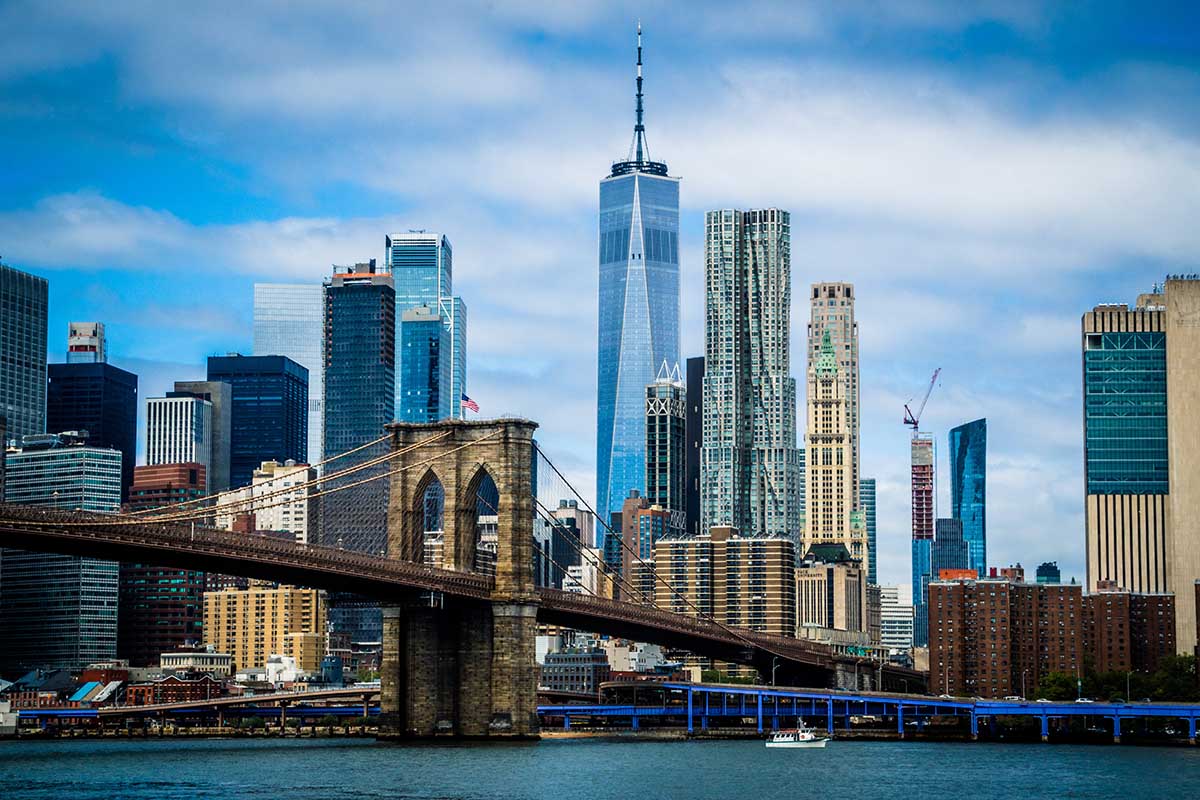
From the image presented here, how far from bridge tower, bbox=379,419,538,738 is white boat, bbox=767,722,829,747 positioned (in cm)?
2090

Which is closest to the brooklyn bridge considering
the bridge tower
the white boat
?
the bridge tower

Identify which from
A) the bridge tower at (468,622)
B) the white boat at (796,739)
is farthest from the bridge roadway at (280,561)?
the white boat at (796,739)

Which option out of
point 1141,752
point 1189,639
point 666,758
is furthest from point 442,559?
point 1189,639

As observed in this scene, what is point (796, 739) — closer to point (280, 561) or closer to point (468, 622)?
point (468, 622)

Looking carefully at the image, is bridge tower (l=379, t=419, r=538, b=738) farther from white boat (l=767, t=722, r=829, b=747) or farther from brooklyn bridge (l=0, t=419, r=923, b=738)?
white boat (l=767, t=722, r=829, b=747)

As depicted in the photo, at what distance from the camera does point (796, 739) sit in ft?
376

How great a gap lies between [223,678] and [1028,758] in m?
101

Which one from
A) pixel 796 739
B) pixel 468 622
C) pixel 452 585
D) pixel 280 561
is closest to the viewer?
pixel 280 561

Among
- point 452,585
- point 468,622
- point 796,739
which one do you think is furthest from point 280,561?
point 796,739

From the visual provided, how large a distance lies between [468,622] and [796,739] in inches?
1040

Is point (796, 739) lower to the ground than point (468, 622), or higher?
lower

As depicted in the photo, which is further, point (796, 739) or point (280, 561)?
point (796, 739)

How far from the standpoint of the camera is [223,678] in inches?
7175

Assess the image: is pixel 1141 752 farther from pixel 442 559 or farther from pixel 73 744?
pixel 73 744
